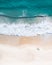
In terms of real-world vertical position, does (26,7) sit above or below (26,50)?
→ above

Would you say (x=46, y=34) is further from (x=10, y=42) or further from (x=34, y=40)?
(x=10, y=42)

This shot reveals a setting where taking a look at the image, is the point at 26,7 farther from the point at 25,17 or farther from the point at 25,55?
the point at 25,55

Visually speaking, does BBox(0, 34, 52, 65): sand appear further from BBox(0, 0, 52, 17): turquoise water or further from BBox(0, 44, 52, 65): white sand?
BBox(0, 0, 52, 17): turquoise water

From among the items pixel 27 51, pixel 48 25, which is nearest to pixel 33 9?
pixel 48 25

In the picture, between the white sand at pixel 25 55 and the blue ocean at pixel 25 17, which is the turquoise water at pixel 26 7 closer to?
the blue ocean at pixel 25 17

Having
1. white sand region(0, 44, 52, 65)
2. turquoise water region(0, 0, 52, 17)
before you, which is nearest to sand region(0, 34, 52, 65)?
white sand region(0, 44, 52, 65)

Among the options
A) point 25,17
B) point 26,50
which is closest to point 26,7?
point 25,17

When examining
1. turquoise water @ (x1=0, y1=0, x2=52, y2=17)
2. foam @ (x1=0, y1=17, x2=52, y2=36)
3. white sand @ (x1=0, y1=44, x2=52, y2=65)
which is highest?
turquoise water @ (x1=0, y1=0, x2=52, y2=17)
